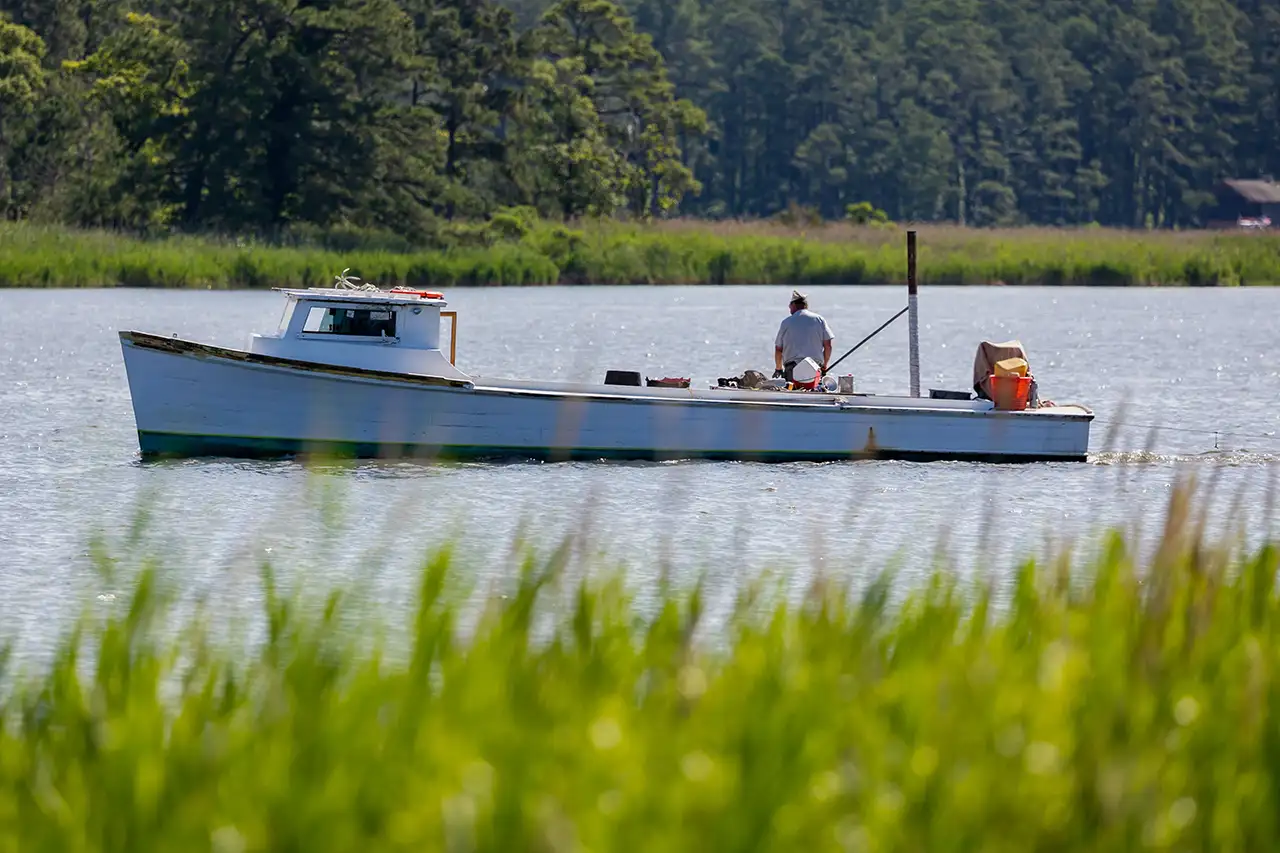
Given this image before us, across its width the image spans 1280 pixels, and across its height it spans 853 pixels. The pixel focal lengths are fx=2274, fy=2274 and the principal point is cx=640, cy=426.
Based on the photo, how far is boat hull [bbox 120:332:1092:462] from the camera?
72.8ft

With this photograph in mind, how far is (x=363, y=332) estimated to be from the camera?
74.2 ft

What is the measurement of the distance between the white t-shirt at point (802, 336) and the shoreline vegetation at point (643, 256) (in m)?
33.5

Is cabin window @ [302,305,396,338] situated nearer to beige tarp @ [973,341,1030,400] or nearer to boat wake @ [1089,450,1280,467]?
beige tarp @ [973,341,1030,400]

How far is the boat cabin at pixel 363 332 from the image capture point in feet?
73.5

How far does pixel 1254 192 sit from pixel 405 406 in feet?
374

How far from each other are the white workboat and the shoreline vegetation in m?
33.3

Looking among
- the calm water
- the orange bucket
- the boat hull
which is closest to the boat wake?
the calm water

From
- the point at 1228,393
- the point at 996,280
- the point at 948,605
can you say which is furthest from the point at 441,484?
the point at 996,280

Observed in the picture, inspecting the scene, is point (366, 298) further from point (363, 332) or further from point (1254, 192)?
point (1254, 192)

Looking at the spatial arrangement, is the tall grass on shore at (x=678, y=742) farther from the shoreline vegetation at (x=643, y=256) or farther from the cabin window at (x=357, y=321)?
the shoreline vegetation at (x=643, y=256)

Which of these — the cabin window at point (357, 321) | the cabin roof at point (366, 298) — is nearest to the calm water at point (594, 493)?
the cabin window at point (357, 321)

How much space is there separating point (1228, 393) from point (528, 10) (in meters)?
103

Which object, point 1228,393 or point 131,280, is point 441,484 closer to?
point 1228,393

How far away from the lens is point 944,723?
6254 millimetres
